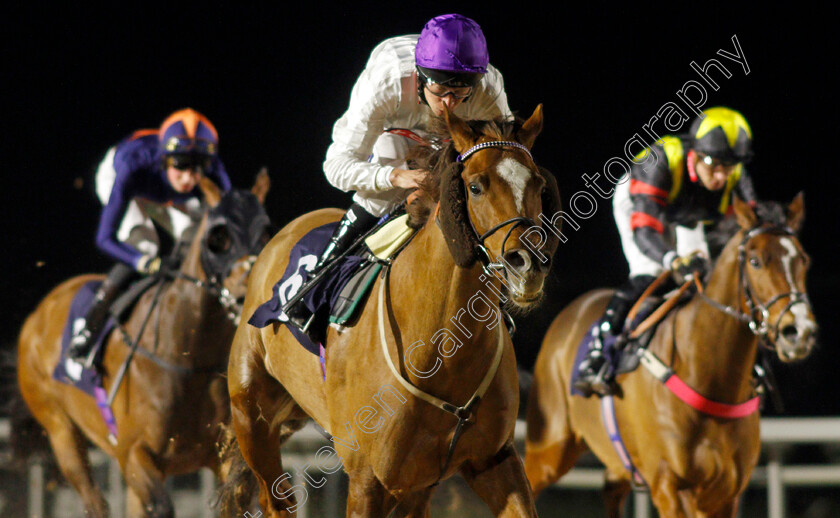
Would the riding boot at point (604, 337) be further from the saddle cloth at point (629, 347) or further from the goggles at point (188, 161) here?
the goggles at point (188, 161)

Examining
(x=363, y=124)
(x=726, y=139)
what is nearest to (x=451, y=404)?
(x=363, y=124)

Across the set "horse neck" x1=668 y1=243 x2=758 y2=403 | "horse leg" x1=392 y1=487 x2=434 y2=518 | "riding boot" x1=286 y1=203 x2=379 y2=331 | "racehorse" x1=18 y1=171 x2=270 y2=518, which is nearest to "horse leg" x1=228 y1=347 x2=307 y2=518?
"riding boot" x1=286 y1=203 x2=379 y2=331

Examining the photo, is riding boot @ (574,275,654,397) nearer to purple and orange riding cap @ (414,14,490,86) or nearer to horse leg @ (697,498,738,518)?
horse leg @ (697,498,738,518)

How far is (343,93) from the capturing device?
6.07 m

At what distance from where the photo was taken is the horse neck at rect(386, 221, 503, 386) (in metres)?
2.22

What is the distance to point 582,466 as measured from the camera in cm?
628

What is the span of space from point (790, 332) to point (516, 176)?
6.95 feet

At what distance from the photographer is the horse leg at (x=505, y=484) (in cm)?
237

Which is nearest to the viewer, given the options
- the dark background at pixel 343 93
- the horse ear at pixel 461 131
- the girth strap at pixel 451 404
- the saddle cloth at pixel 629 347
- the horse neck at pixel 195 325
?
the horse ear at pixel 461 131

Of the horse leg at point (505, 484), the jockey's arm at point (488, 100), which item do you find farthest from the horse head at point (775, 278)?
the horse leg at point (505, 484)

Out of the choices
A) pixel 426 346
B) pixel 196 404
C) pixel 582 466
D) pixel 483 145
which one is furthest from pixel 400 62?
pixel 582 466

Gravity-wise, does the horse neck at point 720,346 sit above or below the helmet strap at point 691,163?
below

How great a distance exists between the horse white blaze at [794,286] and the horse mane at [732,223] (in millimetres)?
136

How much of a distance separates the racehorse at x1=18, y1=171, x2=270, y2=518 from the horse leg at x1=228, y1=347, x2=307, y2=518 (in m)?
0.90
